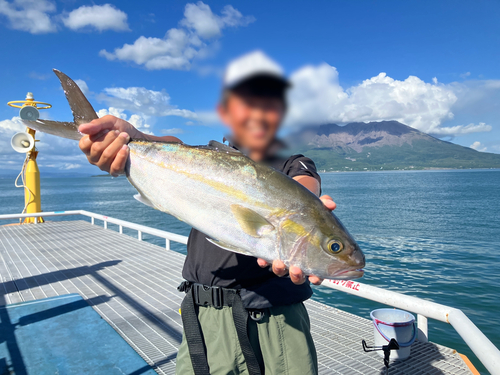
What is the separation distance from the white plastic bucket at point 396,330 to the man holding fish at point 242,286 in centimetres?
237

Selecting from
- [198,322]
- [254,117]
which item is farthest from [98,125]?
[198,322]

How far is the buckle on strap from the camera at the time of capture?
228 cm

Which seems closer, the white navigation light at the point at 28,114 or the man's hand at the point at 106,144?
the man's hand at the point at 106,144

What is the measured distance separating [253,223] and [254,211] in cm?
8

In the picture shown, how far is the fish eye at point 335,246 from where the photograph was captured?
1997 millimetres

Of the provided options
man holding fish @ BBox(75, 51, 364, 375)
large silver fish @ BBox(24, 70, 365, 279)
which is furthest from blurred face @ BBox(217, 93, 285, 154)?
large silver fish @ BBox(24, 70, 365, 279)

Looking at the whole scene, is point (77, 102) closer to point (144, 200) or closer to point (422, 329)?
point (144, 200)

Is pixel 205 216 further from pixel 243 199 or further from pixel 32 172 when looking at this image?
pixel 32 172

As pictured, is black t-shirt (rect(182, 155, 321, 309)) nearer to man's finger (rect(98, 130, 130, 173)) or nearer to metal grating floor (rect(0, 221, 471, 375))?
man's finger (rect(98, 130, 130, 173))

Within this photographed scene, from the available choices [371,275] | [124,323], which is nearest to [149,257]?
[124,323]

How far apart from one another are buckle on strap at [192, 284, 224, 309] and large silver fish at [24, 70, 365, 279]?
1.58 ft

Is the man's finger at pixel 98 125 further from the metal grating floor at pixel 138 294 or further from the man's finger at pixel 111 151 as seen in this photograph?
the metal grating floor at pixel 138 294

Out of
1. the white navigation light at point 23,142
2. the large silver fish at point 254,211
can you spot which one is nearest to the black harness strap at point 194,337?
the large silver fish at point 254,211

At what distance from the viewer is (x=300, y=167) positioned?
2.34 metres
